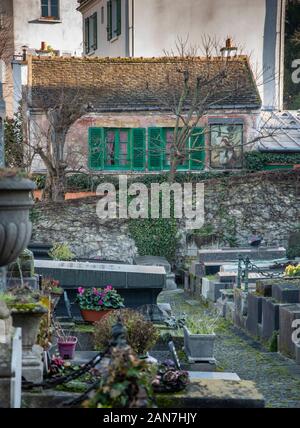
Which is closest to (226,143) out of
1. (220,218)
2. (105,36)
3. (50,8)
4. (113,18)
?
(220,218)

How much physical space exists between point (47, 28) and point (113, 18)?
10543 mm

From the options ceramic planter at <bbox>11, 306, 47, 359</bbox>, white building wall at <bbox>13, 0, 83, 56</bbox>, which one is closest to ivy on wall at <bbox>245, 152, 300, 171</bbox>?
white building wall at <bbox>13, 0, 83, 56</bbox>

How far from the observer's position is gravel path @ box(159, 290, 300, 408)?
12.3 meters

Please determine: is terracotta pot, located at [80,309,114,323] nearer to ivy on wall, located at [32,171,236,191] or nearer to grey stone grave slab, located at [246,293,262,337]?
grey stone grave slab, located at [246,293,262,337]

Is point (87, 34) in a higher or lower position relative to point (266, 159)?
higher

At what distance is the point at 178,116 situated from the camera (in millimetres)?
30734

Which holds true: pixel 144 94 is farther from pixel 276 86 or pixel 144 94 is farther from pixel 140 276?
pixel 140 276

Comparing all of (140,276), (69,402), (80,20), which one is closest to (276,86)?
(80,20)

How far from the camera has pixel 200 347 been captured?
13070mm

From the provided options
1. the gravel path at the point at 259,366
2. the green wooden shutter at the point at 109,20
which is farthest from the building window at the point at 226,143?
the gravel path at the point at 259,366

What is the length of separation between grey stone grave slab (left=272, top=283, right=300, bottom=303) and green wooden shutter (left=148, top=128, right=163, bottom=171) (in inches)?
650

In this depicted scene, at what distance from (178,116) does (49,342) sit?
19.8m

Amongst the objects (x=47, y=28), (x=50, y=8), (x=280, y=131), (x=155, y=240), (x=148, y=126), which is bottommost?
(x=155, y=240)

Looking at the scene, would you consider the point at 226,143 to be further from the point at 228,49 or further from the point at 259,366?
the point at 259,366
